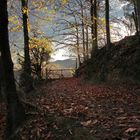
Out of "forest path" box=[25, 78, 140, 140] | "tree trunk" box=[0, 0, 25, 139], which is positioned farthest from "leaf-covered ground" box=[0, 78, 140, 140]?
"tree trunk" box=[0, 0, 25, 139]

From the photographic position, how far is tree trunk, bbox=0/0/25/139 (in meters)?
8.34

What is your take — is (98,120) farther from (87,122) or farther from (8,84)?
(8,84)

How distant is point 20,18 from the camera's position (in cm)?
2077

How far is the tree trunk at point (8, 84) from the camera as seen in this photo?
8336 millimetres

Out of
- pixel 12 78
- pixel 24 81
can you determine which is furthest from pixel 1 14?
pixel 24 81

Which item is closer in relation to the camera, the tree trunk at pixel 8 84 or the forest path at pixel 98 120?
the forest path at pixel 98 120

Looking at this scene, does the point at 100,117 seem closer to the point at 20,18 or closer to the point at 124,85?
the point at 124,85

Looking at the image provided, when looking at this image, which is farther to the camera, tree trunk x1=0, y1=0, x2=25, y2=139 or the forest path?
tree trunk x1=0, y1=0, x2=25, y2=139

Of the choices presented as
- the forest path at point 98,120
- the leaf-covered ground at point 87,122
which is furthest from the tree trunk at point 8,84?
the forest path at point 98,120

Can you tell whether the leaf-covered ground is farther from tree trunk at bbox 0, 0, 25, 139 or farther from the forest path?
tree trunk at bbox 0, 0, 25, 139

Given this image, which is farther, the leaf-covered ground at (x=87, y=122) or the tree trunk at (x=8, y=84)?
the tree trunk at (x=8, y=84)

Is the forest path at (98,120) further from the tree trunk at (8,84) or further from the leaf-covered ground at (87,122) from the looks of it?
the tree trunk at (8,84)

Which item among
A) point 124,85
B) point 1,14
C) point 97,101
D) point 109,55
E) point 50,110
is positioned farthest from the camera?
point 109,55

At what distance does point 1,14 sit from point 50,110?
300 cm
